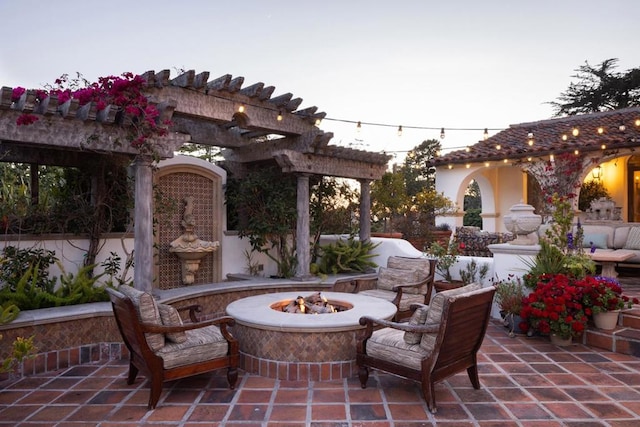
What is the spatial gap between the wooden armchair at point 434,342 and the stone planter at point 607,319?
2200mm

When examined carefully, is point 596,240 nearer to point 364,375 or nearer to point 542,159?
point 542,159

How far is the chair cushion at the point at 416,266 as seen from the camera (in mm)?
5926

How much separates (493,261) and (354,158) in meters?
3.03

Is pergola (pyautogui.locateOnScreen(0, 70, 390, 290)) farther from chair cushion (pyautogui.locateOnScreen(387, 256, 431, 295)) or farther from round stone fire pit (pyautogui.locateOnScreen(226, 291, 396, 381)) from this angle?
round stone fire pit (pyautogui.locateOnScreen(226, 291, 396, 381))

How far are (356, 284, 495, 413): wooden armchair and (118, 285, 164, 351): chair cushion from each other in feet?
5.55

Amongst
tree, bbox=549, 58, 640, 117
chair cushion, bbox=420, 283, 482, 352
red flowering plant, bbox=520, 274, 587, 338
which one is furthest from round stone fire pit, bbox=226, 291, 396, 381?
tree, bbox=549, 58, 640, 117

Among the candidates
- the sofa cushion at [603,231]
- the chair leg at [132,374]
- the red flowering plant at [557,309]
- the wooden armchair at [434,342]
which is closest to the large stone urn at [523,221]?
the red flowering plant at [557,309]

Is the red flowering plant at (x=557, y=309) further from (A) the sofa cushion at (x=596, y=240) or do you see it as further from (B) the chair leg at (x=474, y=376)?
(A) the sofa cushion at (x=596, y=240)

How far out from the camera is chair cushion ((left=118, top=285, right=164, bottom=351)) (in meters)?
3.35

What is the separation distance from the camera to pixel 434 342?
10.8 feet

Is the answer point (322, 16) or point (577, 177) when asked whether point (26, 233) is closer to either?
point (322, 16)

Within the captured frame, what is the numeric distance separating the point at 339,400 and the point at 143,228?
10.5 feet

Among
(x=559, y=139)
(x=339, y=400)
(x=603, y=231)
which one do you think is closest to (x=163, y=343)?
(x=339, y=400)

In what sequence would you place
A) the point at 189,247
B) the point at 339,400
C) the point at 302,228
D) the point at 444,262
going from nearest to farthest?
the point at 339,400 < the point at 444,262 < the point at 189,247 < the point at 302,228
